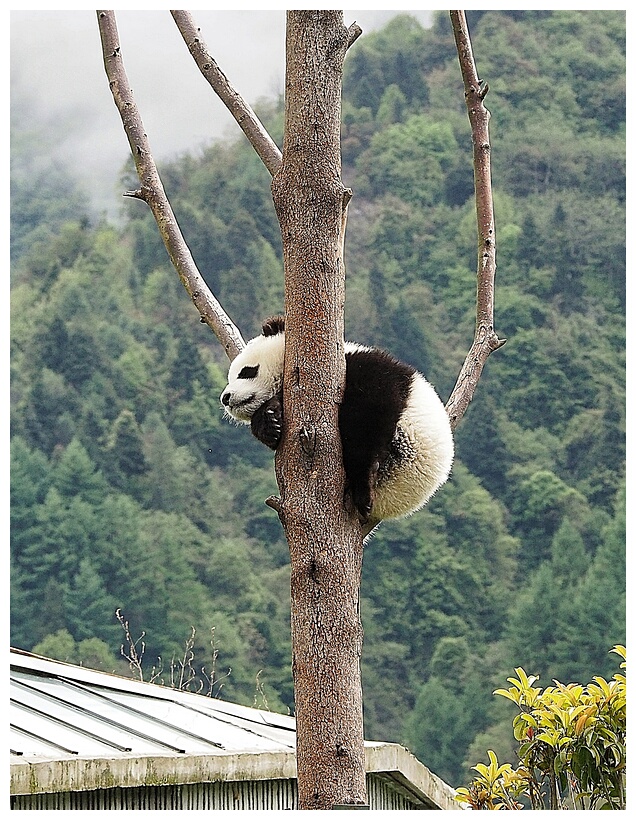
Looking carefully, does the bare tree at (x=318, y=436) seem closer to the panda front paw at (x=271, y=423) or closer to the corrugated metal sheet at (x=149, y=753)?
the panda front paw at (x=271, y=423)

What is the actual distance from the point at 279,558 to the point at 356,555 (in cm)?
2030

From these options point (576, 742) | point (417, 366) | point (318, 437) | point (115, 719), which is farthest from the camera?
point (417, 366)

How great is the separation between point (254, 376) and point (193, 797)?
80 cm

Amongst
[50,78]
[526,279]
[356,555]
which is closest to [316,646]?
[356,555]

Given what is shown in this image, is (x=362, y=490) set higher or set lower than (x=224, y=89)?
lower

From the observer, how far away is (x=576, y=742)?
211 centimetres

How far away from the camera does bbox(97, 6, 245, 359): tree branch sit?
6.20 feet

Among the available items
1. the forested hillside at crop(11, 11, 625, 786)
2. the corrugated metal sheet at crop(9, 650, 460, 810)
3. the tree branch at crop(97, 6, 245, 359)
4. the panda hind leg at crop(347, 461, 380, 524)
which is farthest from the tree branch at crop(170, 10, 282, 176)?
the forested hillside at crop(11, 11, 625, 786)

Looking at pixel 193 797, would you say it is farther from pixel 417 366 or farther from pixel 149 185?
pixel 417 366

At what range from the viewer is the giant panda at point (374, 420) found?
4.91 feet

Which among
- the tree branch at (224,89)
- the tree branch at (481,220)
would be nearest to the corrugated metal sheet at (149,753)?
the tree branch at (481,220)

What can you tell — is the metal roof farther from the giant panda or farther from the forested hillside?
the forested hillside

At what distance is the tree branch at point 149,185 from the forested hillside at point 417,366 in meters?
16.2

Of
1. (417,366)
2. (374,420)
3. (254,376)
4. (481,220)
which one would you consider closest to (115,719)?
(254,376)
